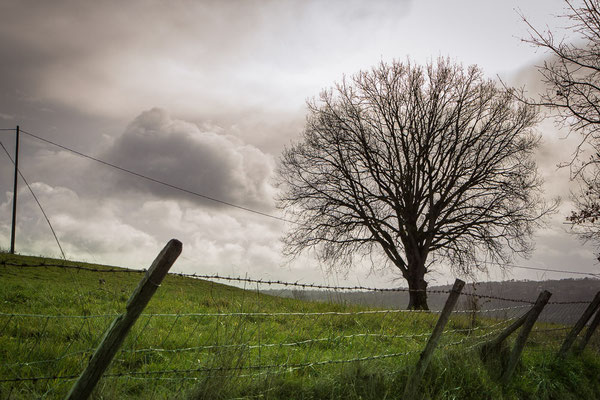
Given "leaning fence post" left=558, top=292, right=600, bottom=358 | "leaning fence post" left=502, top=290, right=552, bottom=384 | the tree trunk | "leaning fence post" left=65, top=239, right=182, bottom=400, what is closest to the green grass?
"leaning fence post" left=502, top=290, right=552, bottom=384

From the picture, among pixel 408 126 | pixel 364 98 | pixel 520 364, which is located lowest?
pixel 520 364

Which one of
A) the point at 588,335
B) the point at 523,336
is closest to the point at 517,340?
the point at 523,336

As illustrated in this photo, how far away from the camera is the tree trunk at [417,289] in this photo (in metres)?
19.8

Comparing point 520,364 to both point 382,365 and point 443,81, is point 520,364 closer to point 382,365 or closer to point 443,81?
point 382,365

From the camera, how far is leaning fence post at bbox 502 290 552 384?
21.8ft

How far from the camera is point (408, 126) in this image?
21172mm

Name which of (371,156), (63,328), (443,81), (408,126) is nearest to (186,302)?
(63,328)

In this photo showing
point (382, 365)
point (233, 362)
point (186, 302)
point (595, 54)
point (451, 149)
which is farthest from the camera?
point (451, 149)

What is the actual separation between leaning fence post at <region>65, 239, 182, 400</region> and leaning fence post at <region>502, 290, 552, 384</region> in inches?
231

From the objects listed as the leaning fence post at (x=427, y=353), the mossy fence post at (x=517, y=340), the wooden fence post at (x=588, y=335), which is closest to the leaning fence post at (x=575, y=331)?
the wooden fence post at (x=588, y=335)

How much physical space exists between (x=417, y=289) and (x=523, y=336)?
13134 millimetres

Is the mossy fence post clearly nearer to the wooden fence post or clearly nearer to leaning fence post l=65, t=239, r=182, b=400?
the wooden fence post

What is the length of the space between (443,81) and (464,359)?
1797 cm

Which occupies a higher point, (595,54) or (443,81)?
(443,81)
